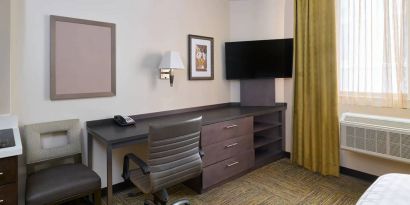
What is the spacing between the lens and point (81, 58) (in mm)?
2225

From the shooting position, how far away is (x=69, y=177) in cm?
182

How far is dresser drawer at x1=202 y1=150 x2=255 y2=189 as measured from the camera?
2.52 meters

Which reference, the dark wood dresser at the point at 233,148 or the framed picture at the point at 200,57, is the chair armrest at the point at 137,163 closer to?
the dark wood dresser at the point at 233,148

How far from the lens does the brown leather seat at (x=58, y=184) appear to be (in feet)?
5.27

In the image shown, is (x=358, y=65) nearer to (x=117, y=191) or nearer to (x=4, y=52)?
(x=117, y=191)

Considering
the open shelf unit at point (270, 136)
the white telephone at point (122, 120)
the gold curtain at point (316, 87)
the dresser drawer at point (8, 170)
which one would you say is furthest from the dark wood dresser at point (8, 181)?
the gold curtain at point (316, 87)

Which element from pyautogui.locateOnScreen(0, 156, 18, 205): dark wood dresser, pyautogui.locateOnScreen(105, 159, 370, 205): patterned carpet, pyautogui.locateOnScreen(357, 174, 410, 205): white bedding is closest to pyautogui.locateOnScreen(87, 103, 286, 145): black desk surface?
pyautogui.locateOnScreen(0, 156, 18, 205): dark wood dresser

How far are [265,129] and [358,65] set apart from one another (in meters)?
1.34

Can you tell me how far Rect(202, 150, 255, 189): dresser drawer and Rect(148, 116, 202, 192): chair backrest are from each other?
64 cm

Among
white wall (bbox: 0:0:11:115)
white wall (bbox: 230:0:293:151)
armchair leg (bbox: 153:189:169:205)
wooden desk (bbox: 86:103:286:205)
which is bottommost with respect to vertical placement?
armchair leg (bbox: 153:189:169:205)

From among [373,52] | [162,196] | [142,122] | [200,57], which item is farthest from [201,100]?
[373,52]

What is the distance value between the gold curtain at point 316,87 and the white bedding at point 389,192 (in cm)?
153

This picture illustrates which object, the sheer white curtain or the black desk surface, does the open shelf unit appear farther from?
the sheer white curtain

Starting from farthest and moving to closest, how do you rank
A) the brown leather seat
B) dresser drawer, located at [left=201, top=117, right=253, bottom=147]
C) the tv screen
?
the tv screen → dresser drawer, located at [left=201, top=117, right=253, bottom=147] → the brown leather seat
